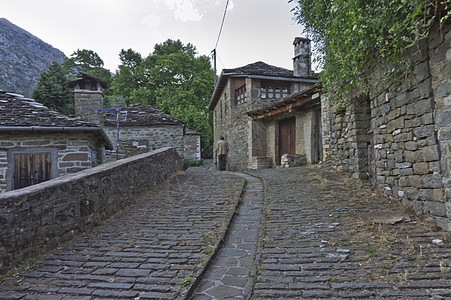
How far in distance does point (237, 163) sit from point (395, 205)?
1274 cm

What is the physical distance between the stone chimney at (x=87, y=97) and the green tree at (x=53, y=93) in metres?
12.6

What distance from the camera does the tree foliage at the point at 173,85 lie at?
945 inches

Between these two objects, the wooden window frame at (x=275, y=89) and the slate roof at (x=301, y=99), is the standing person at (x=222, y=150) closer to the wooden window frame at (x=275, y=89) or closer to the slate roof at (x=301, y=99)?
the slate roof at (x=301, y=99)

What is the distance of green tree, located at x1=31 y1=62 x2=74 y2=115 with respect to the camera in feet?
65.4

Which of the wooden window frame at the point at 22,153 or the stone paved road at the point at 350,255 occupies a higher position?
the wooden window frame at the point at 22,153

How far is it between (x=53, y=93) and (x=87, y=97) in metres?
13.6

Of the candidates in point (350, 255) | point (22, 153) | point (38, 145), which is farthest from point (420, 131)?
point (22, 153)

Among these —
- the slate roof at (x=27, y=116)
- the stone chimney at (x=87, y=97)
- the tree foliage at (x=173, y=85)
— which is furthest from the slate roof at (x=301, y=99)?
the tree foliage at (x=173, y=85)

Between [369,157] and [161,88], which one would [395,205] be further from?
[161,88]

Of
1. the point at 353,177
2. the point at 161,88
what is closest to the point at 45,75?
the point at 161,88

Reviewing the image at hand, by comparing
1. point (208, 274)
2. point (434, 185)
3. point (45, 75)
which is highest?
point (45, 75)

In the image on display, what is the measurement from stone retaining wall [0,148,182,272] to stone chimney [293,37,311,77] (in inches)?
543

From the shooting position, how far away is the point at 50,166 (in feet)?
23.5

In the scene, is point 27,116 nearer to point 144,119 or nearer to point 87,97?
point 87,97
